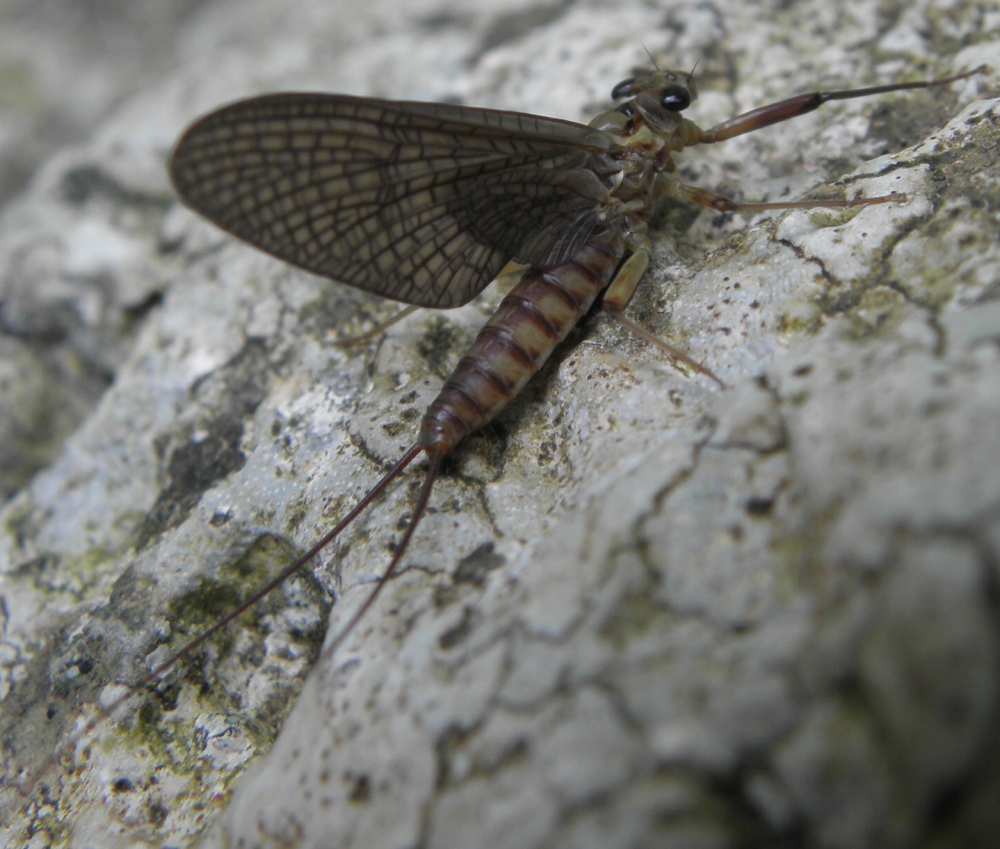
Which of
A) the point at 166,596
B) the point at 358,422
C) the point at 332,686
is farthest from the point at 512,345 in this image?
the point at 166,596

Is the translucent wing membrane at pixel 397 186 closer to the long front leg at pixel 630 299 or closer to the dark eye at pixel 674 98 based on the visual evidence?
the long front leg at pixel 630 299

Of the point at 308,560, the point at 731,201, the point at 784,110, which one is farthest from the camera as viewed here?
the point at 731,201

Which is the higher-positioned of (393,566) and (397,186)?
(397,186)

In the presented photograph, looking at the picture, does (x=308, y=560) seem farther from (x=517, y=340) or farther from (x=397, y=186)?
(x=397, y=186)

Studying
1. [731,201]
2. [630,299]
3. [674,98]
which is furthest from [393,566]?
[674,98]

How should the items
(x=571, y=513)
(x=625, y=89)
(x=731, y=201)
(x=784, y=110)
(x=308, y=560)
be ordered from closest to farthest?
(x=571, y=513) < (x=308, y=560) < (x=784, y=110) < (x=731, y=201) < (x=625, y=89)

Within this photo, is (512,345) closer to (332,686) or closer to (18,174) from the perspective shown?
(332,686)

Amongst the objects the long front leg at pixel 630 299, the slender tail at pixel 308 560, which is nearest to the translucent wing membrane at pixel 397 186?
the long front leg at pixel 630 299

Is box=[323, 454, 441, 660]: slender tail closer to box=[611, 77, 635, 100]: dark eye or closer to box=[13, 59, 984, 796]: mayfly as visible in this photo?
box=[13, 59, 984, 796]: mayfly
